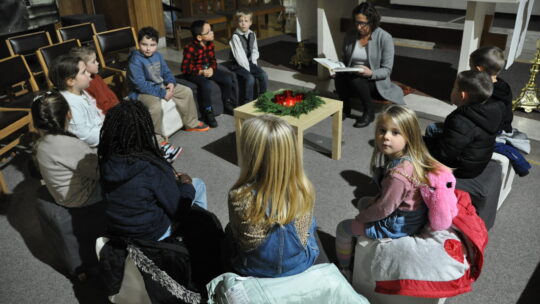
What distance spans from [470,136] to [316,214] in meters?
1.03

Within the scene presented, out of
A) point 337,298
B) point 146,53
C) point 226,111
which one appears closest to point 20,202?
point 146,53

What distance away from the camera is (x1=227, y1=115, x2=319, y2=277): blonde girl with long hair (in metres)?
1.47

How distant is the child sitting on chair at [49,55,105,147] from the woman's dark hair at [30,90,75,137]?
0.78 metres

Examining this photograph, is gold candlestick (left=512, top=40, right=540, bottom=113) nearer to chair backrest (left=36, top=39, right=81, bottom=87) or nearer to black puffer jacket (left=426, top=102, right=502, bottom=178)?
black puffer jacket (left=426, top=102, right=502, bottom=178)

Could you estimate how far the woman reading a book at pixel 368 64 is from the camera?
154 inches

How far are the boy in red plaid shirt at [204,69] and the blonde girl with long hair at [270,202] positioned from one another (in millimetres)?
2710

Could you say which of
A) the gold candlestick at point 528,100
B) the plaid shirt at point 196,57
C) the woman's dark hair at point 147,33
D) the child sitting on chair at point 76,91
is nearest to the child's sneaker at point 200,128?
the plaid shirt at point 196,57

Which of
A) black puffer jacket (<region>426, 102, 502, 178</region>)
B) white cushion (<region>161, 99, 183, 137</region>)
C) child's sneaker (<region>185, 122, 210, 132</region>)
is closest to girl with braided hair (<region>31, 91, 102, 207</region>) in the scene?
white cushion (<region>161, 99, 183, 137</region>)

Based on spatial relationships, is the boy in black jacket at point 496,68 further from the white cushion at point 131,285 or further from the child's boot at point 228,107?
the child's boot at point 228,107

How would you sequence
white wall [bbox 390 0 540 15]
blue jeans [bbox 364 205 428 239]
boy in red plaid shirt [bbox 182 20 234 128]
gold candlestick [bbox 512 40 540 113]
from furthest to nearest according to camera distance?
white wall [bbox 390 0 540 15] < boy in red plaid shirt [bbox 182 20 234 128] < gold candlestick [bbox 512 40 540 113] < blue jeans [bbox 364 205 428 239]

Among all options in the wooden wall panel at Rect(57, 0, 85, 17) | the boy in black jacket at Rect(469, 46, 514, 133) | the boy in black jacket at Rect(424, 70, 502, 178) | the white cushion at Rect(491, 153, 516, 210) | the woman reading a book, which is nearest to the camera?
the boy in black jacket at Rect(424, 70, 502, 178)

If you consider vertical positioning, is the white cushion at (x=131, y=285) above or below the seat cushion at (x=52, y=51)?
below

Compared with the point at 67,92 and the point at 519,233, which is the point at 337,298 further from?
the point at 67,92

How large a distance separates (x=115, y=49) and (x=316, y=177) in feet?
9.60
